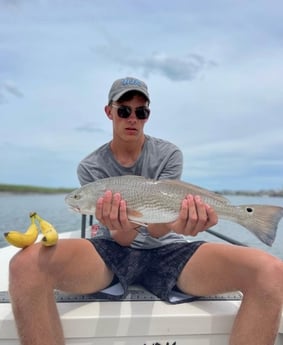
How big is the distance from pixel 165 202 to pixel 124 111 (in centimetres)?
79

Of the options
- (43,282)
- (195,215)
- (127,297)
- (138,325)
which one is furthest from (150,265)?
(43,282)

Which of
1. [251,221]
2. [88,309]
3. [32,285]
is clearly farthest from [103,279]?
[251,221]

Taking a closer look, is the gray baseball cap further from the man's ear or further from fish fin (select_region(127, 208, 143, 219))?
fish fin (select_region(127, 208, 143, 219))

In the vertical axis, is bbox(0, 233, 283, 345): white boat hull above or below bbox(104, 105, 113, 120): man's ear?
below

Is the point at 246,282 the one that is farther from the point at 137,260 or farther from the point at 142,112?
the point at 142,112

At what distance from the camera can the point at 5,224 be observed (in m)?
13.0

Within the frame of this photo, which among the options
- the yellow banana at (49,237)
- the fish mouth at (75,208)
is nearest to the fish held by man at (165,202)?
the fish mouth at (75,208)

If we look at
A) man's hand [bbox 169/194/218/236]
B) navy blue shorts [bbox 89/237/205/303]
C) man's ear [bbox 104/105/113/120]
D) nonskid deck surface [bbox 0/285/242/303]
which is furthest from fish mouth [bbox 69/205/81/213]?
man's ear [bbox 104/105/113/120]

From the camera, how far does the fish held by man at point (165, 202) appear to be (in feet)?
7.90

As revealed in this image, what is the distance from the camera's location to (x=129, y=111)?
2.88m

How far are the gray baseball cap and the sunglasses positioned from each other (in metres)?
0.08

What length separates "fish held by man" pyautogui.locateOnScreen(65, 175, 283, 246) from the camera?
2.41m

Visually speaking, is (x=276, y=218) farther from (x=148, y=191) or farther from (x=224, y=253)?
(x=148, y=191)

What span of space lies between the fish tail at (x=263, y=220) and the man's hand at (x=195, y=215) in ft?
0.63
